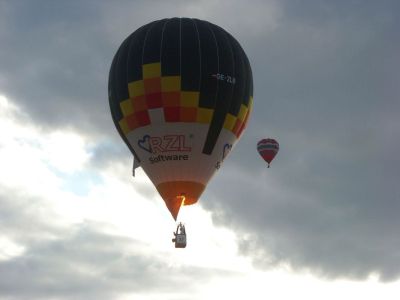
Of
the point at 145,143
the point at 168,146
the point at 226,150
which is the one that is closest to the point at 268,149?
the point at 226,150

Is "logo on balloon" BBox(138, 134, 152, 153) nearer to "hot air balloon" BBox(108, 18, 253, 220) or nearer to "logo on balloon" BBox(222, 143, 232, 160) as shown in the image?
"hot air balloon" BBox(108, 18, 253, 220)

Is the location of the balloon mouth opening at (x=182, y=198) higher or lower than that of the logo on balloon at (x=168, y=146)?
lower

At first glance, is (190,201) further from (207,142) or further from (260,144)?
(260,144)

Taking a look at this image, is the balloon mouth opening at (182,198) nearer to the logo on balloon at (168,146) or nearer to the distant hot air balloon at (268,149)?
the logo on balloon at (168,146)

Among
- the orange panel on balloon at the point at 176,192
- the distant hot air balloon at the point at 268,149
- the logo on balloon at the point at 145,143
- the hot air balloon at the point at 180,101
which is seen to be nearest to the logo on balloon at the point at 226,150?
the hot air balloon at the point at 180,101

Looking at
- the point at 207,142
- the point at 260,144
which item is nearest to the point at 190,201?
the point at 207,142

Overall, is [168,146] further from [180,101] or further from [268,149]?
[268,149]

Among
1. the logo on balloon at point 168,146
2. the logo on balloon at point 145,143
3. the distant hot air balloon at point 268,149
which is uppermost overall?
the distant hot air balloon at point 268,149

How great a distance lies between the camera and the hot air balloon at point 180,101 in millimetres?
47719

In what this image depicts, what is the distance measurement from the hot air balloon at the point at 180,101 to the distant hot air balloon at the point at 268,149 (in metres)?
11.6

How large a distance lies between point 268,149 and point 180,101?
13871 millimetres

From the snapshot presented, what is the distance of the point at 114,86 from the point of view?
1945 inches

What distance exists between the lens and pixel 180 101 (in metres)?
47.8

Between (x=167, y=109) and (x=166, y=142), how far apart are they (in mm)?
1605
